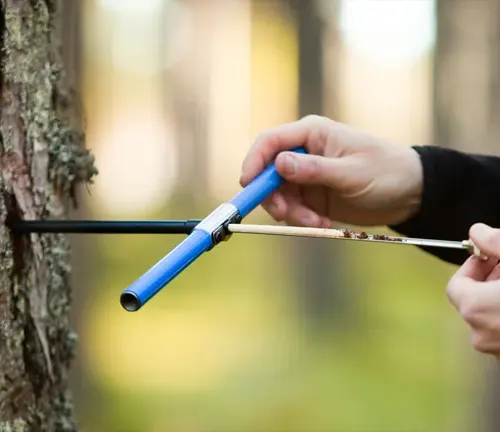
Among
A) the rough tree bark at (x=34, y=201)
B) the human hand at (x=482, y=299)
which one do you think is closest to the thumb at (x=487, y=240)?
the human hand at (x=482, y=299)

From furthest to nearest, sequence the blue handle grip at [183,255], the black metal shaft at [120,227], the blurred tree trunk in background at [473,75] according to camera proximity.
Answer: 1. the blurred tree trunk in background at [473,75]
2. the black metal shaft at [120,227]
3. the blue handle grip at [183,255]

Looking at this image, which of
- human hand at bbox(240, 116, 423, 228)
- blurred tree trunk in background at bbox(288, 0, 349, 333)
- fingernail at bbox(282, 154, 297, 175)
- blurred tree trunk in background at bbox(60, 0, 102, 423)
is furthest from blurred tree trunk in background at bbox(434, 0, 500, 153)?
fingernail at bbox(282, 154, 297, 175)

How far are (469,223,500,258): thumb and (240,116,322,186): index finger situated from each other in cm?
22

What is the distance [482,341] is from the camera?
410 millimetres

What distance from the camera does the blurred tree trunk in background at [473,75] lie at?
1.51 m

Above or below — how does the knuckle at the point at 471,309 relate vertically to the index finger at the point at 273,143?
below

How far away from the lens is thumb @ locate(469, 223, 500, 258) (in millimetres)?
404

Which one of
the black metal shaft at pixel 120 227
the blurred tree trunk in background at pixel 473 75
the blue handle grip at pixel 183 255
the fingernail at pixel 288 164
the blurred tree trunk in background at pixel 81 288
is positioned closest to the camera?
the blue handle grip at pixel 183 255

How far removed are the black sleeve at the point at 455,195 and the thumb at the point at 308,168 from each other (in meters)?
0.11

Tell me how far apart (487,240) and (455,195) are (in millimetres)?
251

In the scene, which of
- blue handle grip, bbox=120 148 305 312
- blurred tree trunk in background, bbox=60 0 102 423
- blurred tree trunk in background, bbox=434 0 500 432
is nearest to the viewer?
blue handle grip, bbox=120 148 305 312

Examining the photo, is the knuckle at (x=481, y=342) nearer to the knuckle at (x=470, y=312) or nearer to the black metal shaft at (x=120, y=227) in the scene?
the knuckle at (x=470, y=312)

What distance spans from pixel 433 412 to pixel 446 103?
80cm

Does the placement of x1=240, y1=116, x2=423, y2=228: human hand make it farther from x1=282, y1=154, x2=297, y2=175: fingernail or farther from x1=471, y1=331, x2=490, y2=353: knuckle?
x1=471, y1=331, x2=490, y2=353: knuckle
